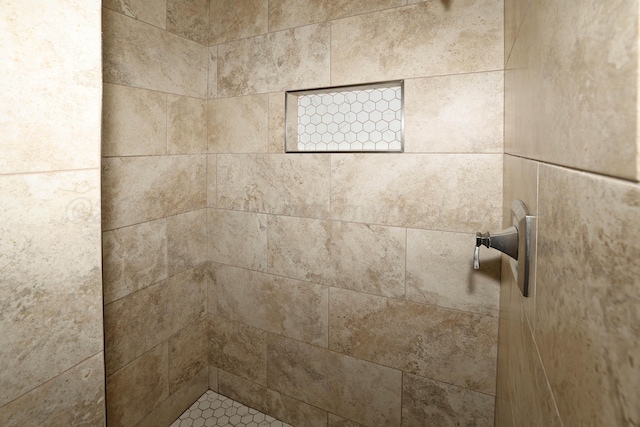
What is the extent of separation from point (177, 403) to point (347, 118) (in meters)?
1.68

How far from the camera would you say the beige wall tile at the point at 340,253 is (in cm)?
143

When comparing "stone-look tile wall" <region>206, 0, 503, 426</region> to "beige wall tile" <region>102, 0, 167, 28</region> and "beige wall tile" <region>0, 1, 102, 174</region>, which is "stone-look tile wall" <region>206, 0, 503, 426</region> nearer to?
"beige wall tile" <region>102, 0, 167, 28</region>

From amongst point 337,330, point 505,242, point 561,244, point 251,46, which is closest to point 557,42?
point 561,244

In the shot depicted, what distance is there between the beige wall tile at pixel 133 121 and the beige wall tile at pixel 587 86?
146 centimetres

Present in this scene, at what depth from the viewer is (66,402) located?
2.48 ft

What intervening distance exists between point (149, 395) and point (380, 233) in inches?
52.5

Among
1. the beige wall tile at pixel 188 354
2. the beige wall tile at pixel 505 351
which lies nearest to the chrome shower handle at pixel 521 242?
the beige wall tile at pixel 505 351

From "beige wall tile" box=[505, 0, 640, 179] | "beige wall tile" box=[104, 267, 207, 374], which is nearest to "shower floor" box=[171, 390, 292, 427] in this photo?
"beige wall tile" box=[104, 267, 207, 374]

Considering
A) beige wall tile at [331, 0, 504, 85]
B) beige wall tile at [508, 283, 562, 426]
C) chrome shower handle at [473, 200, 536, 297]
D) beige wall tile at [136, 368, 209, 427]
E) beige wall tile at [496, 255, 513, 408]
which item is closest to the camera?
beige wall tile at [508, 283, 562, 426]

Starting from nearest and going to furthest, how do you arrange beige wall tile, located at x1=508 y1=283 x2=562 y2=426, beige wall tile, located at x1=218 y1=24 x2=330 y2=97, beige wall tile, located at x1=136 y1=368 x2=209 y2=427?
1. beige wall tile, located at x1=508 y1=283 x2=562 y2=426
2. beige wall tile, located at x1=218 y1=24 x2=330 y2=97
3. beige wall tile, located at x1=136 y1=368 x2=209 y2=427

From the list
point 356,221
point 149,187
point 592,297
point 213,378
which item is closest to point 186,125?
point 149,187

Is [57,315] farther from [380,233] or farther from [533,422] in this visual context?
[380,233]

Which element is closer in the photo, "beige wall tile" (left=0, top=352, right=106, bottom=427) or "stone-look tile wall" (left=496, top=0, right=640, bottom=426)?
"stone-look tile wall" (left=496, top=0, right=640, bottom=426)

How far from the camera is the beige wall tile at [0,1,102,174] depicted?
647mm
